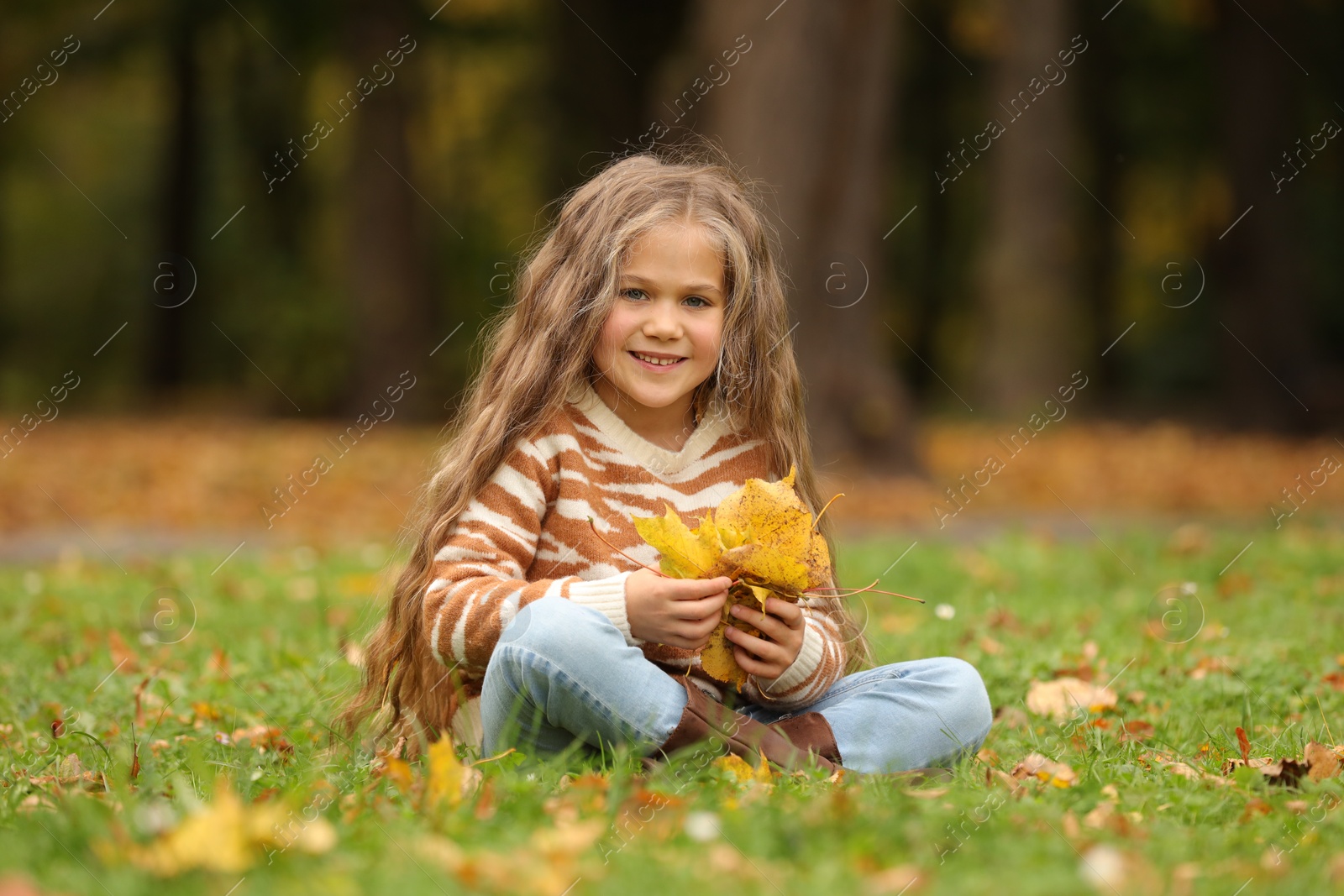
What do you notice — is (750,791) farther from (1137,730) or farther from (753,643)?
(1137,730)

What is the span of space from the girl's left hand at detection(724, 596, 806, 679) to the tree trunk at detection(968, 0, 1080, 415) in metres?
13.6

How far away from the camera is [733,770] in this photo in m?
2.40

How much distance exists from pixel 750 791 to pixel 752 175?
677 cm

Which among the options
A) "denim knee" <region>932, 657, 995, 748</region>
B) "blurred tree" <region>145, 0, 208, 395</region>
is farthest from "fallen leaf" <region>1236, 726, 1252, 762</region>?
"blurred tree" <region>145, 0, 208, 395</region>

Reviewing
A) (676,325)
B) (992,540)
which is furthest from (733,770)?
(992,540)

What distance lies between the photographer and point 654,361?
9.51 ft

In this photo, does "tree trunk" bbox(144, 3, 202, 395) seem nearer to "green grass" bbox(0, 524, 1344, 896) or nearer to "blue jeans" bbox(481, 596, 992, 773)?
"green grass" bbox(0, 524, 1344, 896)

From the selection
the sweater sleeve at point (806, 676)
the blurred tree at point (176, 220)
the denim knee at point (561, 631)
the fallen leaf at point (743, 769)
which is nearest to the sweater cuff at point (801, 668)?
the sweater sleeve at point (806, 676)

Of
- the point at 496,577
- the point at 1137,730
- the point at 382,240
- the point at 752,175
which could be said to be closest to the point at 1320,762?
the point at 1137,730

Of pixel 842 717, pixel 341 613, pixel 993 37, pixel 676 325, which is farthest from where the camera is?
pixel 993 37

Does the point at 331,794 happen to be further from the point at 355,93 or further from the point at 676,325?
the point at 355,93

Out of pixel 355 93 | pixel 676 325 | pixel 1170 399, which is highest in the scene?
pixel 355 93

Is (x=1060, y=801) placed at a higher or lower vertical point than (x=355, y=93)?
lower

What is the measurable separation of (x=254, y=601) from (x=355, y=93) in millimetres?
10192
